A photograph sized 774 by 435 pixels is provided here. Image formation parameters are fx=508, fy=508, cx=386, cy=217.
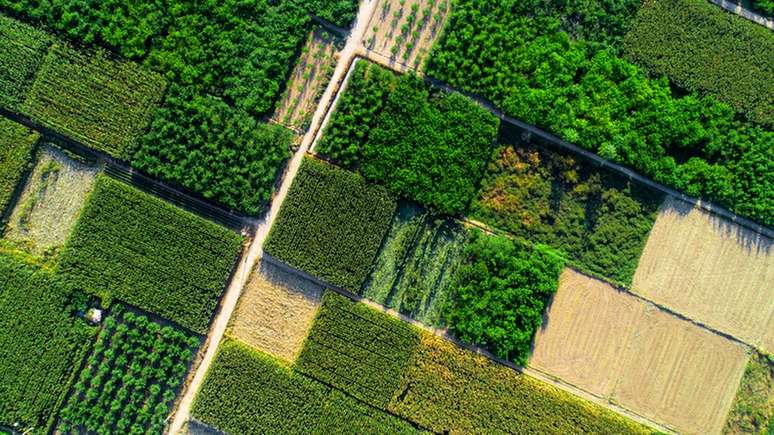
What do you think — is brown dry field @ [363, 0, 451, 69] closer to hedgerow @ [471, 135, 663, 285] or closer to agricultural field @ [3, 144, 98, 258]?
hedgerow @ [471, 135, 663, 285]

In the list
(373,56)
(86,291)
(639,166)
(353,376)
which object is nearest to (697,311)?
(639,166)

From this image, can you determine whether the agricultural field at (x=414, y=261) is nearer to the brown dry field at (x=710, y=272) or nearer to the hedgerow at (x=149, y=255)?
the hedgerow at (x=149, y=255)

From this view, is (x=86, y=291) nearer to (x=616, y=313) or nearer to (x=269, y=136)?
(x=269, y=136)

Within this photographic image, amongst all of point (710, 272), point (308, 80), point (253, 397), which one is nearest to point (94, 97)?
point (308, 80)

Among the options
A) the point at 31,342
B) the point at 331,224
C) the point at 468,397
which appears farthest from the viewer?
the point at 468,397

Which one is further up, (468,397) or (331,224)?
(331,224)

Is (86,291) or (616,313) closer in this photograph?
(86,291)

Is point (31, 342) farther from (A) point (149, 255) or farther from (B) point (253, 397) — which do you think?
(B) point (253, 397)
